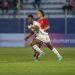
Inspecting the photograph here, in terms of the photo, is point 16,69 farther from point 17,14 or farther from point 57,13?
point 57,13

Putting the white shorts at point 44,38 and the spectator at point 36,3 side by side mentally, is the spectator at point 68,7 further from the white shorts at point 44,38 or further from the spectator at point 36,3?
the white shorts at point 44,38

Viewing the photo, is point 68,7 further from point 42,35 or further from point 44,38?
point 44,38

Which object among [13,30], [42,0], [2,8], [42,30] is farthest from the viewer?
[42,0]

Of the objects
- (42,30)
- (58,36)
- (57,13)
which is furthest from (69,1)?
(42,30)

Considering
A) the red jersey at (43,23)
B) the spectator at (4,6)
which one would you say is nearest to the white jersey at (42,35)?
the red jersey at (43,23)

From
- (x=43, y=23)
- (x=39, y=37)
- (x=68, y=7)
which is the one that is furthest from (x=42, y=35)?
(x=68, y=7)

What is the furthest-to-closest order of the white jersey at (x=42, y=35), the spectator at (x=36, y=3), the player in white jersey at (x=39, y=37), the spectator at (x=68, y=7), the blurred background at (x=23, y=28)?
1. the spectator at (x=36, y=3)
2. the spectator at (x=68, y=7)
3. the blurred background at (x=23, y=28)
4. the white jersey at (x=42, y=35)
5. the player in white jersey at (x=39, y=37)

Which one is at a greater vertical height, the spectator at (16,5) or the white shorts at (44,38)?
the white shorts at (44,38)

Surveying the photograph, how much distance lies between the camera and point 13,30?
32.6 m

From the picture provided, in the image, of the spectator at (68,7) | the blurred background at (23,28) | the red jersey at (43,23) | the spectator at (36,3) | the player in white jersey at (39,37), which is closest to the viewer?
the player in white jersey at (39,37)

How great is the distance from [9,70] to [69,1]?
23046 millimetres

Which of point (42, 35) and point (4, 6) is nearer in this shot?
point (42, 35)

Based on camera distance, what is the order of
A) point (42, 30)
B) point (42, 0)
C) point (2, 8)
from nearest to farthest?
point (42, 30) < point (2, 8) < point (42, 0)

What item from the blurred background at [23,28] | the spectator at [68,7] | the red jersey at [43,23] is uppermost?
the red jersey at [43,23]
